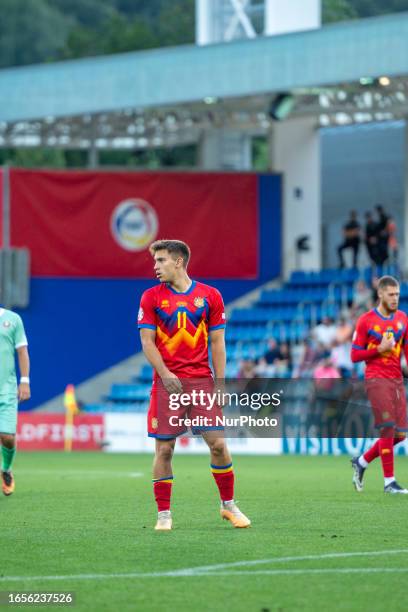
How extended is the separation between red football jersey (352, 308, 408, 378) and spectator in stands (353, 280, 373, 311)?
1684 centimetres

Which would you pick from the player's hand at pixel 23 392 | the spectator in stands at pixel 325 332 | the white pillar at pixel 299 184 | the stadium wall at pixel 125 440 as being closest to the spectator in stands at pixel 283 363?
the spectator in stands at pixel 325 332

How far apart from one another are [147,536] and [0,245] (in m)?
26.3

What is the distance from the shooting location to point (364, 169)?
40.3 m

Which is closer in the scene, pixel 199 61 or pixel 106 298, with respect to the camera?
pixel 199 61

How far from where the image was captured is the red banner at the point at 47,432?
29047 millimetres

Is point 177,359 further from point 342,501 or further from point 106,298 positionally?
point 106,298

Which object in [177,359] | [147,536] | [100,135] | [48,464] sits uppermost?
[100,135]

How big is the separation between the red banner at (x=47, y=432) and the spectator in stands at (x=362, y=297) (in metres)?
6.55

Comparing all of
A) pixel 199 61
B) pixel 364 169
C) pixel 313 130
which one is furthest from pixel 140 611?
pixel 364 169

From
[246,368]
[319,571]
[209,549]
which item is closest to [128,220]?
[246,368]

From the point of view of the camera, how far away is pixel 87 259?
120 feet

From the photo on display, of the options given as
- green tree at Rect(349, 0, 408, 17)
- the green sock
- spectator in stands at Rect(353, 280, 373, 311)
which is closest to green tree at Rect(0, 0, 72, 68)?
green tree at Rect(349, 0, 408, 17)

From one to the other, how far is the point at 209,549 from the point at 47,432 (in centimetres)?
2092

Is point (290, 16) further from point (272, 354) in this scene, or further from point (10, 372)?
point (10, 372)
